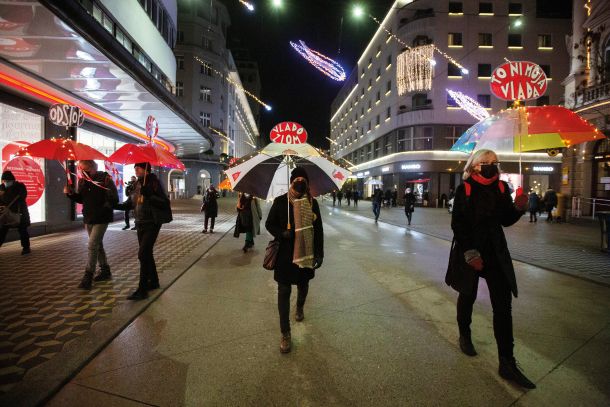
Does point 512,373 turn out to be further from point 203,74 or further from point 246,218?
point 203,74

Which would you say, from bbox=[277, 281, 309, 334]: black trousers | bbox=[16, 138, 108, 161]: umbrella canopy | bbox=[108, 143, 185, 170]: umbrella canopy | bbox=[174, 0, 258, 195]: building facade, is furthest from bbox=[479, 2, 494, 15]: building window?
bbox=[277, 281, 309, 334]: black trousers

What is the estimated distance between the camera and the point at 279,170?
4.52 m

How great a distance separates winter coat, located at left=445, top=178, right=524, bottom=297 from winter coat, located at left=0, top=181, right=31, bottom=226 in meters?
8.86

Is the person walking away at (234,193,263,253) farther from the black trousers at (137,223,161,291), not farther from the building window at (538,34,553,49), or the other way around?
the building window at (538,34,553,49)

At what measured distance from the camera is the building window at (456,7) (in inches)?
1328

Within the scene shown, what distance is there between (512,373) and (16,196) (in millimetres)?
9490

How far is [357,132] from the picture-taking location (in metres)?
56.2

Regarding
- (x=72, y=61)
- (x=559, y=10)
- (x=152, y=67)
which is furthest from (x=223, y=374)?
(x=559, y=10)

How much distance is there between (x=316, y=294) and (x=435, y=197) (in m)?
32.4

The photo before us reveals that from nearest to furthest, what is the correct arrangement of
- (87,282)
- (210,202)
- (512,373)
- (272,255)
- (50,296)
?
(512,373) → (272,255) → (50,296) → (87,282) → (210,202)

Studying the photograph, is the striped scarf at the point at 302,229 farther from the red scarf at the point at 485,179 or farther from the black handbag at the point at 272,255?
the red scarf at the point at 485,179

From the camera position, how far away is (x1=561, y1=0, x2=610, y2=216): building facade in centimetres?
1670

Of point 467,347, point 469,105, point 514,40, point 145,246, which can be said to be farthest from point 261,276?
point 514,40

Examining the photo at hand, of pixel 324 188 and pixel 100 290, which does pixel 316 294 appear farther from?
pixel 100 290
